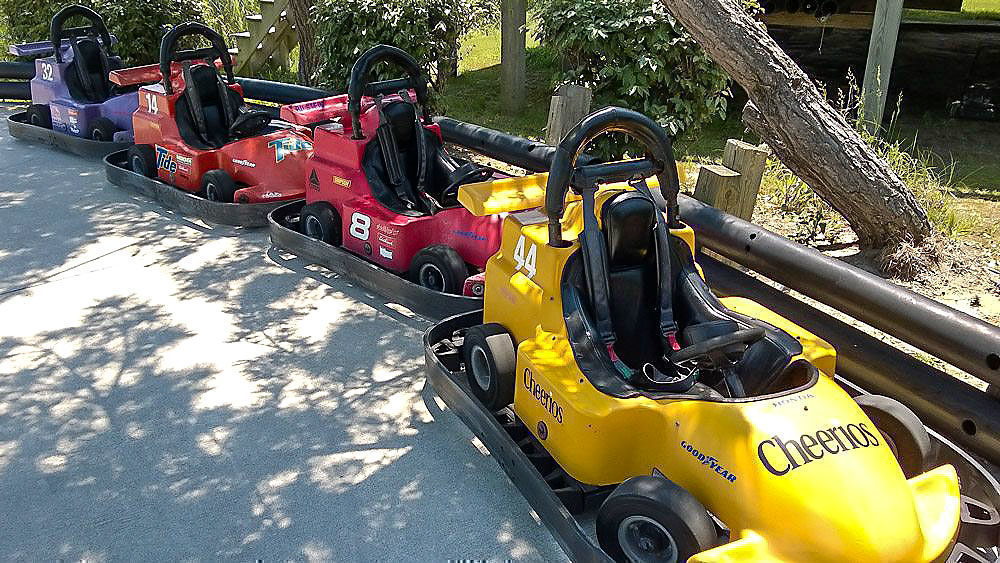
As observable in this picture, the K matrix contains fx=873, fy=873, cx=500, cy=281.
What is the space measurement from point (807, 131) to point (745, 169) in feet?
2.10

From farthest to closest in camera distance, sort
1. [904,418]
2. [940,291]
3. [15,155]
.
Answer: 1. [15,155]
2. [940,291]
3. [904,418]

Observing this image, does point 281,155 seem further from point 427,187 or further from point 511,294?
point 511,294

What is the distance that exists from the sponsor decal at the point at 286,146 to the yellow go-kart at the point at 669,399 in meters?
2.67

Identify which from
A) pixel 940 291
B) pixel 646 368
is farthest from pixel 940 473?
pixel 940 291

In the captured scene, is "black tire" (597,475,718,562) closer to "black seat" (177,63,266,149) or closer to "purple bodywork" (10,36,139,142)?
"black seat" (177,63,266,149)

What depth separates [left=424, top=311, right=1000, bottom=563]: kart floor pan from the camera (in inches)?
124

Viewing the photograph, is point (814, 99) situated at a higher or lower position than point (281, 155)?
higher

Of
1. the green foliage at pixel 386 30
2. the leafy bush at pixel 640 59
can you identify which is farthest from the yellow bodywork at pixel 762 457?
the green foliage at pixel 386 30

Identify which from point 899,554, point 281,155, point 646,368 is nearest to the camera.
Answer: point 899,554

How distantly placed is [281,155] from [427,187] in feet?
4.49

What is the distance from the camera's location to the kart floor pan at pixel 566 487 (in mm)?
3154

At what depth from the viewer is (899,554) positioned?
105 inches

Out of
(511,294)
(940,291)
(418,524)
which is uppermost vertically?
(511,294)

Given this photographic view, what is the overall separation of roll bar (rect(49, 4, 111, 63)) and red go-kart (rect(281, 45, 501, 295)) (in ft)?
11.6
